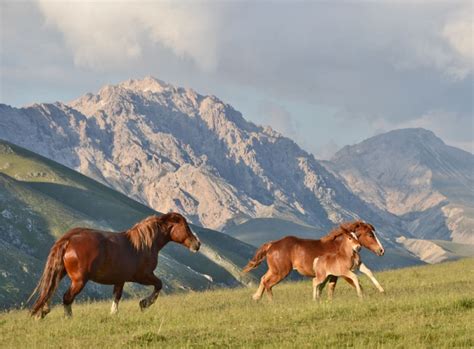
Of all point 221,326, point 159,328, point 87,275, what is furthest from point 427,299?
point 87,275

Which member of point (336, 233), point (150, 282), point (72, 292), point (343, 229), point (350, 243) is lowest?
point (72, 292)

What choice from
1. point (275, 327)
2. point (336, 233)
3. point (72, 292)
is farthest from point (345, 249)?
point (72, 292)

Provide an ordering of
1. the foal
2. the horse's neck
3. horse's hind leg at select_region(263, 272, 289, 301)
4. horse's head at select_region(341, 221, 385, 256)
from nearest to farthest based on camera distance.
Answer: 1. the foal
2. the horse's neck
3. horse's head at select_region(341, 221, 385, 256)
4. horse's hind leg at select_region(263, 272, 289, 301)

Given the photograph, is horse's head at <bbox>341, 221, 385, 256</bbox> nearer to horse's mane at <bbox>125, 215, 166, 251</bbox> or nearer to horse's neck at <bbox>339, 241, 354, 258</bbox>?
horse's neck at <bbox>339, 241, 354, 258</bbox>

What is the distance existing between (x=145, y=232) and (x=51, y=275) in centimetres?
328

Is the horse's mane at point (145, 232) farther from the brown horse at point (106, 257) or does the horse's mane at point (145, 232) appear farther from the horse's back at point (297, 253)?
the horse's back at point (297, 253)

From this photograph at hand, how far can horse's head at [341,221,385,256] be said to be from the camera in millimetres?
23016

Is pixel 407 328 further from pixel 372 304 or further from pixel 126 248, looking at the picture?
pixel 126 248

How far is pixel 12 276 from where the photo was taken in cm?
9469

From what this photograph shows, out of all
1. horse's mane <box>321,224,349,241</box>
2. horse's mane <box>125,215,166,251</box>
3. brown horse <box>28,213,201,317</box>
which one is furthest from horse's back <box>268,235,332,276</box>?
horse's mane <box>125,215,166,251</box>

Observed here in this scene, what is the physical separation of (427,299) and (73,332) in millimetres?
9618

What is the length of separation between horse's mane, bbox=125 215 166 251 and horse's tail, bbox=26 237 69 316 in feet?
7.50

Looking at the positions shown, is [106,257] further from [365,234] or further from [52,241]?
[52,241]

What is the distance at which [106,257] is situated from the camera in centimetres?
1900
